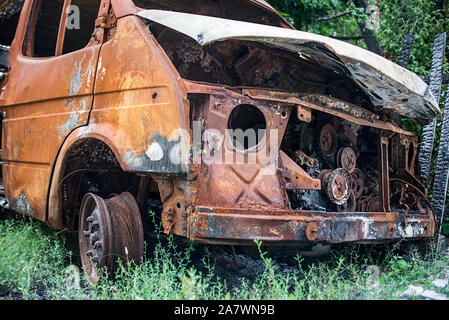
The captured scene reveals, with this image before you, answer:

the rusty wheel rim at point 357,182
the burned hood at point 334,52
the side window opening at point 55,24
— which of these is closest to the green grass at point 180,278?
the rusty wheel rim at point 357,182

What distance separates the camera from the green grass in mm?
2270

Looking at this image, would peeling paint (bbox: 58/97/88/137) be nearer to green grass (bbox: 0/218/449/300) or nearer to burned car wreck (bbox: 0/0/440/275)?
burned car wreck (bbox: 0/0/440/275)

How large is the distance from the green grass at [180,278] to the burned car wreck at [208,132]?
0.20m

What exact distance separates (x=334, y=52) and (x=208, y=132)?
898 millimetres

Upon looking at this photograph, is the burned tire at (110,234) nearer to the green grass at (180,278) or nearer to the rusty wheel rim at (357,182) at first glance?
the green grass at (180,278)

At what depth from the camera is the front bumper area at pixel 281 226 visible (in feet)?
7.34

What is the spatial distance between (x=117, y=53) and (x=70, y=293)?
4.90ft

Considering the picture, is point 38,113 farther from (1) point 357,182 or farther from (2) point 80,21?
(1) point 357,182

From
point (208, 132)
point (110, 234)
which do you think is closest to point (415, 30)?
point (208, 132)

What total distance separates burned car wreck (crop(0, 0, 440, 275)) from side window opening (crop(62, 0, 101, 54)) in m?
0.05

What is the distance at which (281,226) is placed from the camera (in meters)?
2.35

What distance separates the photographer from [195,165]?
228cm

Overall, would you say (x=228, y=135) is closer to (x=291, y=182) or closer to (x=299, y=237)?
(x=291, y=182)

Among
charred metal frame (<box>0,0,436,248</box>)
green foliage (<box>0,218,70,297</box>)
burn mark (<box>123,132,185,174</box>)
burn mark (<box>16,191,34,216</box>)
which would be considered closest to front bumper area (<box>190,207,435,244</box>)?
charred metal frame (<box>0,0,436,248</box>)
